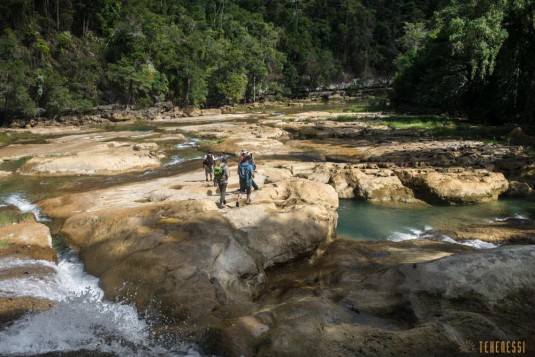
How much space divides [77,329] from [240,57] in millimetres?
68550

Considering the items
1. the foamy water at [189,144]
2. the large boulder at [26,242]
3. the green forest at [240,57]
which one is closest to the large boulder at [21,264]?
the large boulder at [26,242]

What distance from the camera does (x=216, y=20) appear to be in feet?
283

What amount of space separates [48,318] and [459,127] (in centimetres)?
3621

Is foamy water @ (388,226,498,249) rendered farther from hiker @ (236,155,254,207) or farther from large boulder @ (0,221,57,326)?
large boulder @ (0,221,57,326)

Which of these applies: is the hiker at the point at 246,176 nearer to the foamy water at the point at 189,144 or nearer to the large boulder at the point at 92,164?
the large boulder at the point at 92,164

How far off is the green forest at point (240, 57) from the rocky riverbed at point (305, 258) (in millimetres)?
14845

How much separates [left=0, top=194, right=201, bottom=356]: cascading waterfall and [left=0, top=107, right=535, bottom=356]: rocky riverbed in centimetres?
37

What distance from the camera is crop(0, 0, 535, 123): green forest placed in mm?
34625

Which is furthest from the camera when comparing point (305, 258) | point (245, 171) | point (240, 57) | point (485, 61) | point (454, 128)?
point (240, 57)

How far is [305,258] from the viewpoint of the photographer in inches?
461

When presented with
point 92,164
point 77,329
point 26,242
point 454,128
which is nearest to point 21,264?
point 26,242

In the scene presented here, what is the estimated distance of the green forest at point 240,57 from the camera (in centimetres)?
3462

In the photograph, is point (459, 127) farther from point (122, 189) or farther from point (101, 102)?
point (101, 102)

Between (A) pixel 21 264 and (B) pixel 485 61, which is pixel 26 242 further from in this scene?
(B) pixel 485 61
